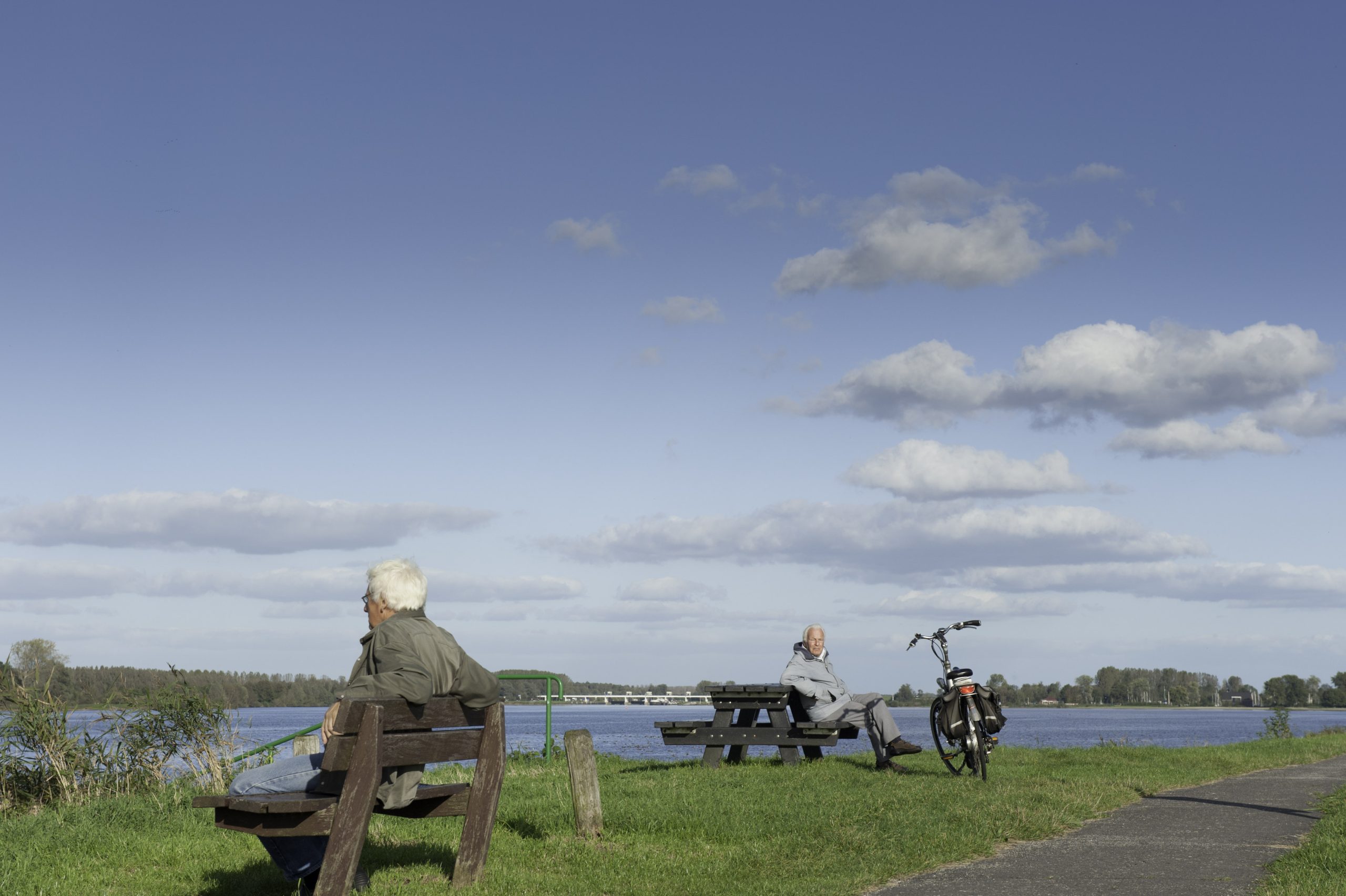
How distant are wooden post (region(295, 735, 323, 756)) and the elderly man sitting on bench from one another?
3.03m

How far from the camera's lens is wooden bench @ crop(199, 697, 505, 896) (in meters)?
5.18

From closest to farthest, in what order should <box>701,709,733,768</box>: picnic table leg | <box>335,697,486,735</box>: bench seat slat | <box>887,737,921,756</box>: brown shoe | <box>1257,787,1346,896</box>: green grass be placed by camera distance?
1. <box>335,697,486,735</box>: bench seat slat
2. <box>1257,787,1346,896</box>: green grass
3. <box>887,737,921,756</box>: brown shoe
4. <box>701,709,733,768</box>: picnic table leg

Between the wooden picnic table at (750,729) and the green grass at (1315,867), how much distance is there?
16.1 ft

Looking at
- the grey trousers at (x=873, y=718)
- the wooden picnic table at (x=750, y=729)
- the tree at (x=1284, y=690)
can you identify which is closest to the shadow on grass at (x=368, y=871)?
the wooden picnic table at (x=750, y=729)

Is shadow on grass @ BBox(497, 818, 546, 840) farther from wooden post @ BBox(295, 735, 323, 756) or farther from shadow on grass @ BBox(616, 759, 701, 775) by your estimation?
shadow on grass @ BBox(616, 759, 701, 775)

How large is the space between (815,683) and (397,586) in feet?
26.4

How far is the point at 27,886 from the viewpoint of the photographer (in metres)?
6.43

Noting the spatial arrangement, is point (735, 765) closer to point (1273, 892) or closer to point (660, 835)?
point (660, 835)

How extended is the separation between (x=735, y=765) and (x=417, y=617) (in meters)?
7.47

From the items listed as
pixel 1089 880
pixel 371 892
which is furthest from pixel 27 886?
pixel 1089 880

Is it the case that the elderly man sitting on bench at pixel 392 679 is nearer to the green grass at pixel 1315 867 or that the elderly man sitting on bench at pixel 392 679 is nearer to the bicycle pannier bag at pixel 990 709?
the green grass at pixel 1315 867

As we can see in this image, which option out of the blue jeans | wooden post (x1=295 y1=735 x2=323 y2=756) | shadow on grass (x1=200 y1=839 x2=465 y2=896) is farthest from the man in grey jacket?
the blue jeans

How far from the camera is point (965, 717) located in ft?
36.9

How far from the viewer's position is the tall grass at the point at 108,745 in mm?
10516
